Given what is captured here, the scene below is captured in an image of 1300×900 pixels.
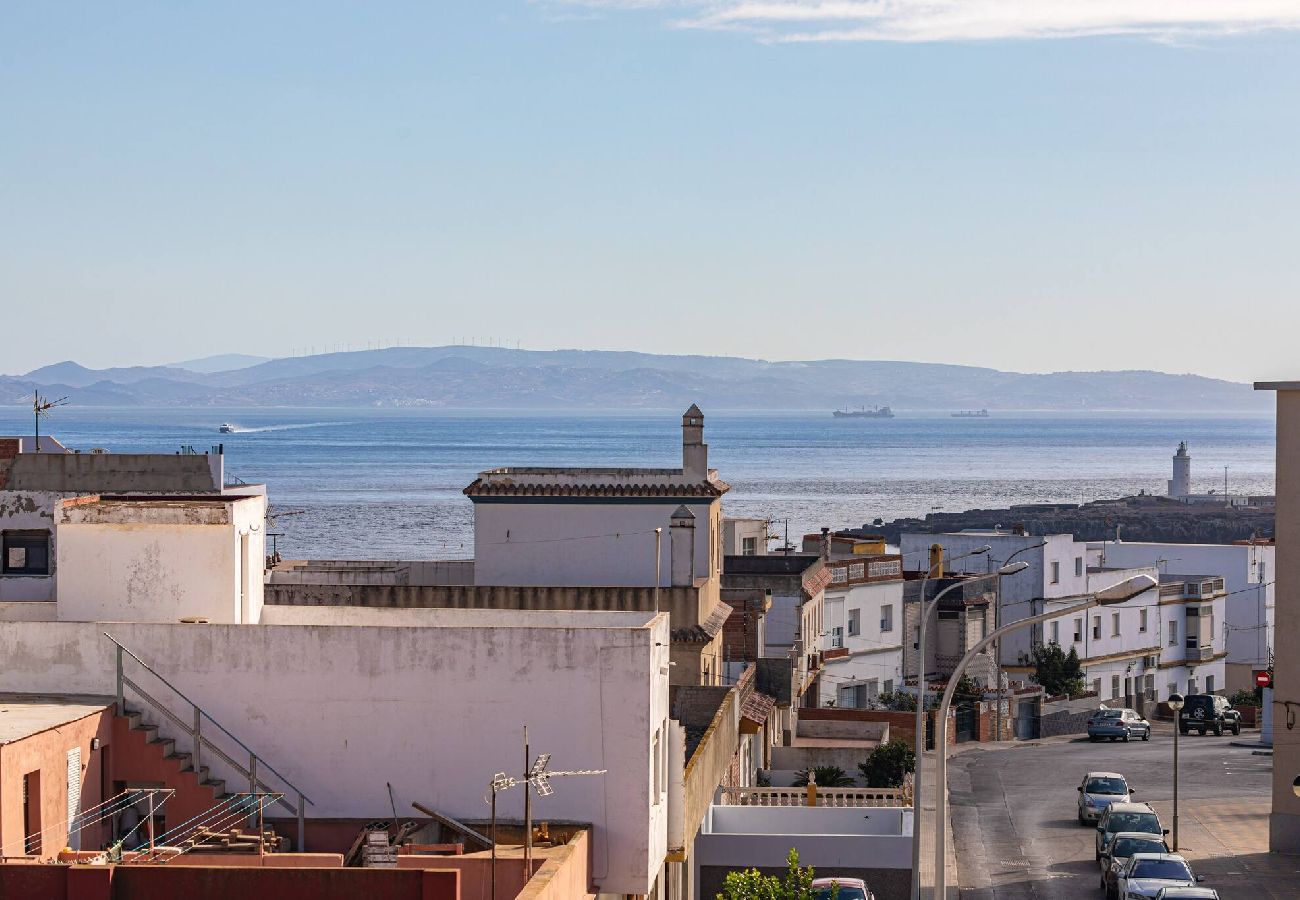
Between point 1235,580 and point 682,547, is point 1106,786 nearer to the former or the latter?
point 682,547

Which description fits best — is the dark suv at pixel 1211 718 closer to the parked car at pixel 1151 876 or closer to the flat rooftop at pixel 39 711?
the parked car at pixel 1151 876

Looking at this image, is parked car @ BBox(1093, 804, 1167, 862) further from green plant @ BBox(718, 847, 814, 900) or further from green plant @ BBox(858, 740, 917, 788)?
green plant @ BBox(718, 847, 814, 900)

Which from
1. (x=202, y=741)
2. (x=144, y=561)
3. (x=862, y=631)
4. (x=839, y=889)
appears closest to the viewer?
(x=202, y=741)

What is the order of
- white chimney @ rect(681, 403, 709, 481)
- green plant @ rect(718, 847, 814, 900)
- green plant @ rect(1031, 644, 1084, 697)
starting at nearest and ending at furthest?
green plant @ rect(718, 847, 814, 900) → white chimney @ rect(681, 403, 709, 481) → green plant @ rect(1031, 644, 1084, 697)

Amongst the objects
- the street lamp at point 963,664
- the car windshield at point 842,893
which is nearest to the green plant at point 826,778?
the car windshield at point 842,893

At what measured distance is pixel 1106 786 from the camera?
1743 inches

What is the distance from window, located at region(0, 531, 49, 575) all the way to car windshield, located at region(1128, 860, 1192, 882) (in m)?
20.7

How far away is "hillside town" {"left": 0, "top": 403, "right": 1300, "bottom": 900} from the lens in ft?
73.5

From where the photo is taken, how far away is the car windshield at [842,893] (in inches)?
1239

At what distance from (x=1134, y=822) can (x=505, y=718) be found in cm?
1844

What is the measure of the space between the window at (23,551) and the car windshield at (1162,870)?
67.9 ft

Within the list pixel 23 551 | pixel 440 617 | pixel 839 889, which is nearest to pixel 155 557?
pixel 440 617

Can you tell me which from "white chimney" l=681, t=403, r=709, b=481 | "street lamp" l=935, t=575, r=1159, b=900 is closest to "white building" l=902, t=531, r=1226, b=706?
"white chimney" l=681, t=403, r=709, b=481

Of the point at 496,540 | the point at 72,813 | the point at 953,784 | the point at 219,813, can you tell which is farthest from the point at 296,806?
the point at 953,784
